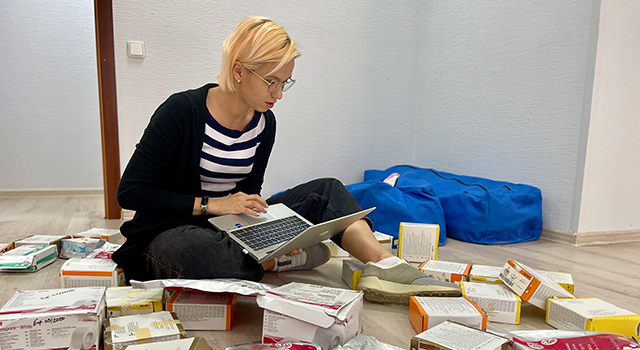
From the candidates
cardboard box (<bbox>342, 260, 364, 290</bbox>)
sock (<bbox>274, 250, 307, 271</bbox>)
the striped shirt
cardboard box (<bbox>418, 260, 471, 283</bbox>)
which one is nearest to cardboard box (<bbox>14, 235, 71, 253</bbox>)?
the striped shirt

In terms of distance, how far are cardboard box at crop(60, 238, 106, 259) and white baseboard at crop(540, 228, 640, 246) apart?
6.62ft

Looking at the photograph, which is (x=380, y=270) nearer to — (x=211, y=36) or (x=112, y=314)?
(x=112, y=314)

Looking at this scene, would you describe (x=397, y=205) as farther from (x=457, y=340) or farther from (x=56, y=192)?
(x=56, y=192)

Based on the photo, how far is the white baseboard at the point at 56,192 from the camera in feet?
11.0

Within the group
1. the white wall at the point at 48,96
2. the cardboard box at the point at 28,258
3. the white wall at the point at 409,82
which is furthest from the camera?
the white wall at the point at 48,96

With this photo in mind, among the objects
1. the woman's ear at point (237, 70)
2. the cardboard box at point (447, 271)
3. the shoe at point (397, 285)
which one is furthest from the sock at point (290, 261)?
the woman's ear at point (237, 70)

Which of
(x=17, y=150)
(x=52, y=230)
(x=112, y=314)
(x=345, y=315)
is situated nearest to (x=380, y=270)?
(x=345, y=315)

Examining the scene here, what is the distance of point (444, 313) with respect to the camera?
0.94 meters

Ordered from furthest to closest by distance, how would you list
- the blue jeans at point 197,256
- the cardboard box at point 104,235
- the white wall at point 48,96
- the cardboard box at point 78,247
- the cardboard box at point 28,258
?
the white wall at point 48,96 < the cardboard box at point 104,235 < the cardboard box at point 78,247 < the cardboard box at point 28,258 < the blue jeans at point 197,256

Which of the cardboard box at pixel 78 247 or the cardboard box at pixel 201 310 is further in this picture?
the cardboard box at pixel 78 247

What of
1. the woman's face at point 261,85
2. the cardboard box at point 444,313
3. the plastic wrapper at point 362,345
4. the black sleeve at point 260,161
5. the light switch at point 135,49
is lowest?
the cardboard box at point 444,313

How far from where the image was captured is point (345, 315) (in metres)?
0.81

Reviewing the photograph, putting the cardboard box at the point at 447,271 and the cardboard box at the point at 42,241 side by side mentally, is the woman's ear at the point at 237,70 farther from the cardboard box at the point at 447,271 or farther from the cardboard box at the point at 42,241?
the cardboard box at the point at 42,241

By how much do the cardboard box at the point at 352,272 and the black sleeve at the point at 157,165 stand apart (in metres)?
0.49
